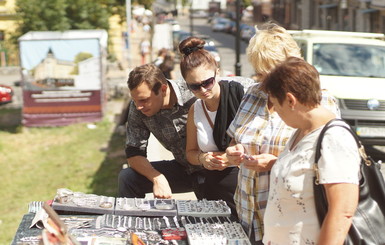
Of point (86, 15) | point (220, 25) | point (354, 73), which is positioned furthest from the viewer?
point (220, 25)

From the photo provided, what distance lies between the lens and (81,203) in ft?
12.8

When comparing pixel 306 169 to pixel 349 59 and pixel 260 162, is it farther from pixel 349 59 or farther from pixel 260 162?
pixel 349 59

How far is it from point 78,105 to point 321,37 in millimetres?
7642

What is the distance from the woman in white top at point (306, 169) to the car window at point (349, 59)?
26.7 ft

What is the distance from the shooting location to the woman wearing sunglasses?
3934 millimetres

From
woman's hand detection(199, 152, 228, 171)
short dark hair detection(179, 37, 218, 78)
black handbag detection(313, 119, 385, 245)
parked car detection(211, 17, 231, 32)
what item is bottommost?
parked car detection(211, 17, 231, 32)

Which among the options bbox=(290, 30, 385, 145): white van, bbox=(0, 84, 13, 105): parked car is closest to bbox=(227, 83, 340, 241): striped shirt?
bbox=(290, 30, 385, 145): white van

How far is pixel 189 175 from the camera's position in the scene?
15.6ft

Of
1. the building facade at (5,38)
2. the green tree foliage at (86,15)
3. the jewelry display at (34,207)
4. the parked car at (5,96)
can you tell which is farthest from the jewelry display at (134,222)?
the building facade at (5,38)

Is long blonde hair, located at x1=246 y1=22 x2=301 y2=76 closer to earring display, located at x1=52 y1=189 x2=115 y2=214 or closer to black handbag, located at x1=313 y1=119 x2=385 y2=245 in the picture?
black handbag, located at x1=313 y1=119 x2=385 y2=245

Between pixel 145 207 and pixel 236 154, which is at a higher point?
pixel 236 154

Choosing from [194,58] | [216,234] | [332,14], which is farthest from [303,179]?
[332,14]

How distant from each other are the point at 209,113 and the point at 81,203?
36.3 inches

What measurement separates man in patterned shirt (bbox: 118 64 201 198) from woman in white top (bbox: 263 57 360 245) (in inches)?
58.3
